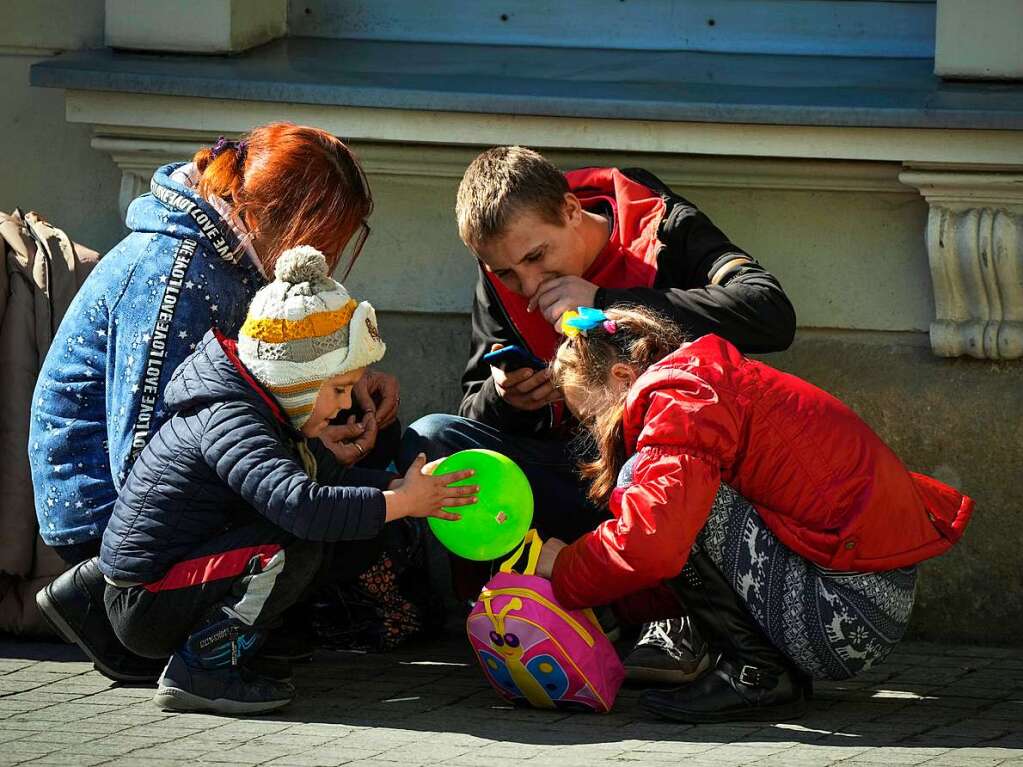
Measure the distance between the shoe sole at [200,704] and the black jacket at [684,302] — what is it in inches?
40.4

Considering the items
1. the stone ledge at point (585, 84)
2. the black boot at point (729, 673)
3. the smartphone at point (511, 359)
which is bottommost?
the black boot at point (729, 673)

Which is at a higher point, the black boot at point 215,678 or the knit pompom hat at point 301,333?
the knit pompom hat at point 301,333

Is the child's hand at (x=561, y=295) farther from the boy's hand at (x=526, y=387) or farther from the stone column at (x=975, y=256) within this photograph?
the stone column at (x=975, y=256)

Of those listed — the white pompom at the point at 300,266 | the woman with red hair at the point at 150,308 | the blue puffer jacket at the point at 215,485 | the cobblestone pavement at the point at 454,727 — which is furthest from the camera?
the woman with red hair at the point at 150,308

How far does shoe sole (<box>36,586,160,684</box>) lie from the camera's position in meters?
3.79

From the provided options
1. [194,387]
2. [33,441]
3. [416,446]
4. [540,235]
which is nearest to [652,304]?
[540,235]

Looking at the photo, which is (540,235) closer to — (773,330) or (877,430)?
(773,330)

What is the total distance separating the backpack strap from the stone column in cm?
135

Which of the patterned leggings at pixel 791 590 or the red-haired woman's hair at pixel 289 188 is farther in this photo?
the red-haired woman's hair at pixel 289 188

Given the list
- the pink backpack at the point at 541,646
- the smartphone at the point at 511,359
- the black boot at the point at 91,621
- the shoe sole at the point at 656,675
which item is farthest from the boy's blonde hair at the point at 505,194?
the black boot at the point at 91,621

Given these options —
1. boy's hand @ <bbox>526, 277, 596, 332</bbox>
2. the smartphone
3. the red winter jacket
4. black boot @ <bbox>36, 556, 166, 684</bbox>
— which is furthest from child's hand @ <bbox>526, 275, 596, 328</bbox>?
black boot @ <bbox>36, 556, 166, 684</bbox>

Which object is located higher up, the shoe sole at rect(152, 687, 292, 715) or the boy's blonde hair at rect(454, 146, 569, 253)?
the boy's blonde hair at rect(454, 146, 569, 253)

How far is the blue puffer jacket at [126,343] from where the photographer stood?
369cm

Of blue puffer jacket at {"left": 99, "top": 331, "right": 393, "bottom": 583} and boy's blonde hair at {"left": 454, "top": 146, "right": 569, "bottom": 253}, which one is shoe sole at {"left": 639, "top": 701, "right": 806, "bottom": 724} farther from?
boy's blonde hair at {"left": 454, "top": 146, "right": 569, "bottom": 253}
